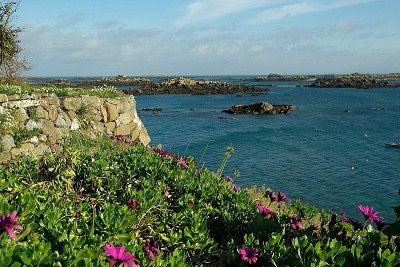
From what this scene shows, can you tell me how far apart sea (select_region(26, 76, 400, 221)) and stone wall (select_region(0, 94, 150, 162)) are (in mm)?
4203

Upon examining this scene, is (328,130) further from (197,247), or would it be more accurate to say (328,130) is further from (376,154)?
(197,247)

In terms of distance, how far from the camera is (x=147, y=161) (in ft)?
21.5

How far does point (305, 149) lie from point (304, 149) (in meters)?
0.09

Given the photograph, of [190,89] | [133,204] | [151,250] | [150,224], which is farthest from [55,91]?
[190,89]

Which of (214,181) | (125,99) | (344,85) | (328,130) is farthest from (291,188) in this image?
(344,85)

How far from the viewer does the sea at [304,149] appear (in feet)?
67.1

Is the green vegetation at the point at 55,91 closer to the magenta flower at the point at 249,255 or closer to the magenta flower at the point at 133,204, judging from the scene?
the magenta flower at the point at 133,204

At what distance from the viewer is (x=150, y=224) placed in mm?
4695

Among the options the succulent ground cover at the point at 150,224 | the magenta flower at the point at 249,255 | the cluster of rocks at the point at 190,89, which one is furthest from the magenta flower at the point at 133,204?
the cluster of rocks at the point at 190,89

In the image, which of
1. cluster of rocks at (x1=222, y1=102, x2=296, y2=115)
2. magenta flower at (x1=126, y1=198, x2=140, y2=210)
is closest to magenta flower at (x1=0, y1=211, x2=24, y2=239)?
magenta flower at (x1=126, y1=198, x2=140, y2=210)

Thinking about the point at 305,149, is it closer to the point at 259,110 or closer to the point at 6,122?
the point at 259,110

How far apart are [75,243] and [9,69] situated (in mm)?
21883

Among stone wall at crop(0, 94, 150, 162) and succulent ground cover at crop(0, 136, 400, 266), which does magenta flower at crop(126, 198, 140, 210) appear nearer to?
succulent ground cover at crop(0, 136, 400, 266)

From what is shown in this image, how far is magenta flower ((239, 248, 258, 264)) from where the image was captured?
11.5ft
